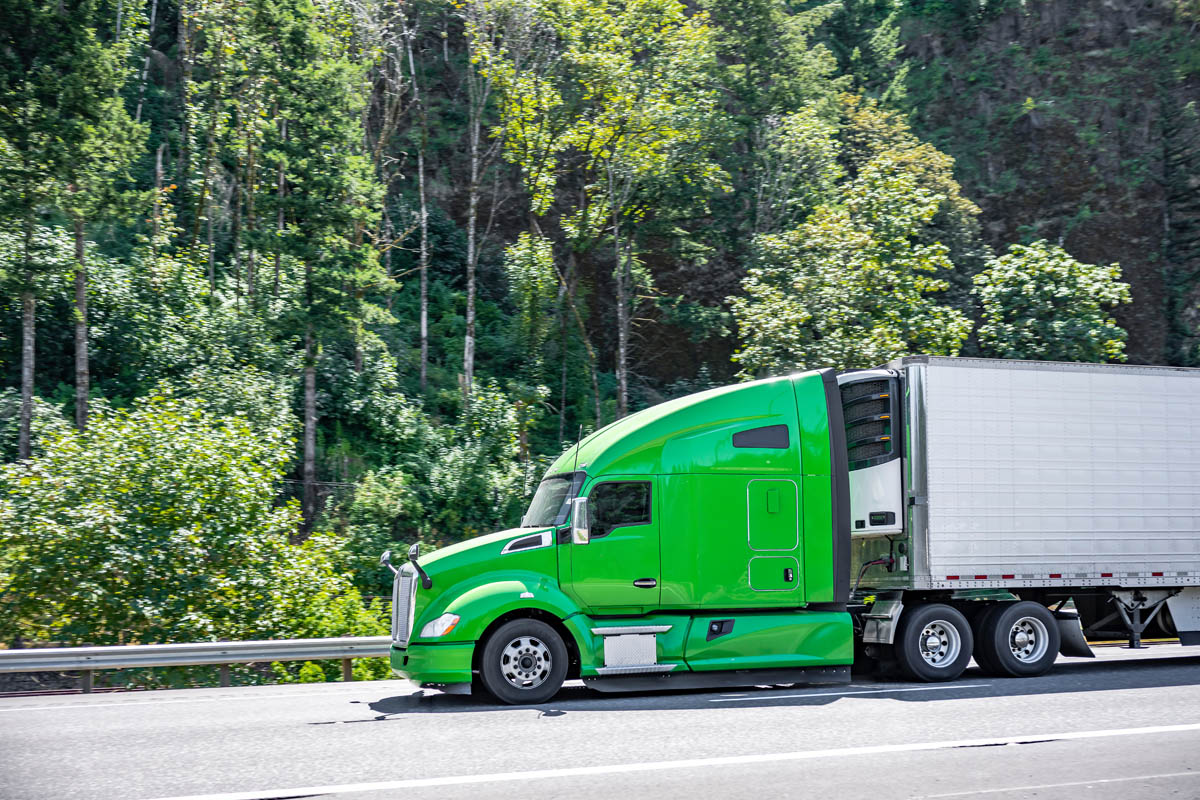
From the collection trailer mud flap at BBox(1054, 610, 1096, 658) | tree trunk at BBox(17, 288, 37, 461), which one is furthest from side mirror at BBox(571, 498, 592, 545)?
tree trunk at BBox(17, 288, 37, 461)

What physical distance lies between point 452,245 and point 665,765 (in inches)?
1444

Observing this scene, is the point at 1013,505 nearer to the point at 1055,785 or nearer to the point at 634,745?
the point at 1055,785

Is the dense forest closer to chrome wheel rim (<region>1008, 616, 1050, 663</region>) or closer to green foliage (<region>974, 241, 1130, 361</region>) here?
green foliage (<region>974, 241, 1130, 361</region>)

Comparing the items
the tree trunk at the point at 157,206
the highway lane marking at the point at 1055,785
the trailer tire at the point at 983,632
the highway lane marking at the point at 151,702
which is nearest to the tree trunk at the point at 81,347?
the tree trunk at the point at 157,206

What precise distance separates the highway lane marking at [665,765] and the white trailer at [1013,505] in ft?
12.4

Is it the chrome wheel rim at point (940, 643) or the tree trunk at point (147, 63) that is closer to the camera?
the chrome wheel rim at point (940, 643)

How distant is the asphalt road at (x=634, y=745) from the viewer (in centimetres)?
651

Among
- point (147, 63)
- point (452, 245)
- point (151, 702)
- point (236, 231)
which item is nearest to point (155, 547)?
point (151, 702)

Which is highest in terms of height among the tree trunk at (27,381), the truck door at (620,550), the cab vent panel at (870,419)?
the tree trunk at (27,381)

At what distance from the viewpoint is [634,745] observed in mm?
7883

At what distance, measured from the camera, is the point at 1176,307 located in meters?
42.8

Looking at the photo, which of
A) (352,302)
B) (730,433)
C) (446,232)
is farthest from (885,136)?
(730,433)

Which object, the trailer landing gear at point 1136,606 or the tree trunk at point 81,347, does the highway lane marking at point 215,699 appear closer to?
the trailer landing gear at point 1136,606

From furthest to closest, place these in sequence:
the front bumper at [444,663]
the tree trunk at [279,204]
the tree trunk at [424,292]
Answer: the tree trunk at [424,292] < the tree trunk at [279,204] < the front bumper at [444,663]
